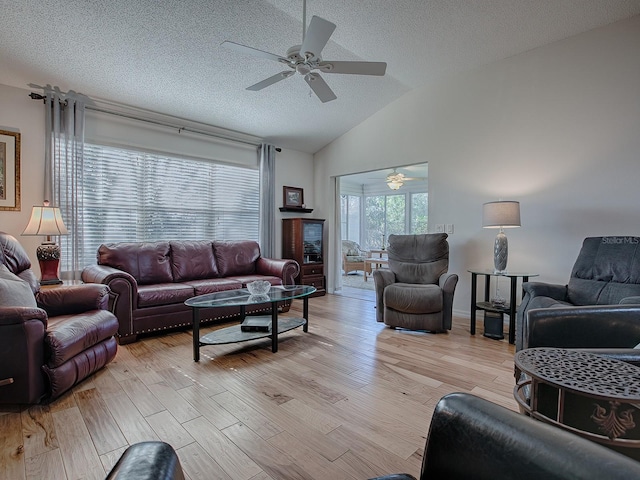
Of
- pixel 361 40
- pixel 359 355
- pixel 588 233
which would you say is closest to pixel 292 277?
pixel 359 355

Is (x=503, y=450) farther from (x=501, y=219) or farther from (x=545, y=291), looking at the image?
(x=501, y=219)

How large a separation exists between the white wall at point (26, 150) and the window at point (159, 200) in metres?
0.26

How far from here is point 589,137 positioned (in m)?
3.21

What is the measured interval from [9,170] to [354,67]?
3.47 metres

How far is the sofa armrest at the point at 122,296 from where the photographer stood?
301 cm

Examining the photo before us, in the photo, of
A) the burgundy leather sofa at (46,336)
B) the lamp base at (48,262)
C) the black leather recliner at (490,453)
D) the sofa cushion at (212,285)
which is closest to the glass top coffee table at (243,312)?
the sofa cushion at (212,285)

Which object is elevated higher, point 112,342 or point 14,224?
point 14,224

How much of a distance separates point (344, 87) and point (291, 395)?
3607 mm

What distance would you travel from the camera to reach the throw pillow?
200 cm

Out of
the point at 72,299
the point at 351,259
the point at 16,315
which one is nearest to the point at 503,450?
the point at 16,315

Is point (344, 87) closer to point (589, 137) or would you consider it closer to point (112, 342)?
point (589, 137)

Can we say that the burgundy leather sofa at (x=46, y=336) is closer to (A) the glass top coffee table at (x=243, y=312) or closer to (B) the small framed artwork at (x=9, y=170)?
(A) the glass top coffee table at (x=243, y=312)

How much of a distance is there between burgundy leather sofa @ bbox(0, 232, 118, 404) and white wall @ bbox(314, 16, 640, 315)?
152 inches

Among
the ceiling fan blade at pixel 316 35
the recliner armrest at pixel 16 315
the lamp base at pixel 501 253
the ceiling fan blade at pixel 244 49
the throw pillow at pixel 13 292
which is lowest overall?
the recliner armrest at pixel 16 315
